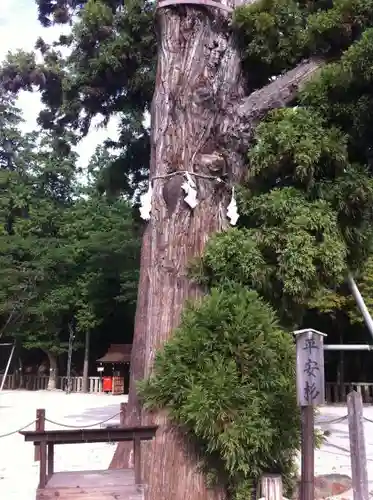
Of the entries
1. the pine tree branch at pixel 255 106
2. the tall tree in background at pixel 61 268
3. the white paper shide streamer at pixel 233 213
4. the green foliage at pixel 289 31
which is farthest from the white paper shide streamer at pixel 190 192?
the tall tree in background at pixel 61 268

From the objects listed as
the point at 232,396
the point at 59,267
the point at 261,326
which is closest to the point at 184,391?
the point at 232,396

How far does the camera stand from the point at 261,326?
5051mm

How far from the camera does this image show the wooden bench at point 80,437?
4.06m

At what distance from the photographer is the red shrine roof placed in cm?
2492

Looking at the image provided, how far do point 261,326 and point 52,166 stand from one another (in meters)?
29.6

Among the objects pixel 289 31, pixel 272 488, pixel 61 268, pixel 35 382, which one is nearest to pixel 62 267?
pixel 61 268

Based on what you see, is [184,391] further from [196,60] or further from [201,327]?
[196,60]

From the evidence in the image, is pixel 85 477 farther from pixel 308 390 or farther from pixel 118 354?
pixel 118 354

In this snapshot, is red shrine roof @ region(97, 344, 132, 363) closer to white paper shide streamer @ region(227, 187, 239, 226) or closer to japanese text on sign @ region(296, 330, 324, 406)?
white paper shide streamer @ region(227, 187, 239, 226)

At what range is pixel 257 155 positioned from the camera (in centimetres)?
558

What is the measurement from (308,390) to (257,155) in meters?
2.45

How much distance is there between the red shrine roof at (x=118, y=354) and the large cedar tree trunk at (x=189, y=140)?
19.3 metres

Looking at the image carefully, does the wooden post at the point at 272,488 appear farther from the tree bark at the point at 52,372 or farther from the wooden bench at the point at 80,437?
the tree bark at the point at 52,372

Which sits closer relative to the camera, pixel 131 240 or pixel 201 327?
pixel 201 327
